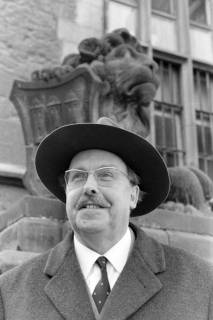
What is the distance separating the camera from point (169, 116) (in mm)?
8438

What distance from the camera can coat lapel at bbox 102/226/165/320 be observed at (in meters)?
1.82

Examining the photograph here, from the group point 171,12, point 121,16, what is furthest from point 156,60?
point 171,12

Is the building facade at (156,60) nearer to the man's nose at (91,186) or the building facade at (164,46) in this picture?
the building facade at (164,46)

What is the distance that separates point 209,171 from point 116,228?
252 inches

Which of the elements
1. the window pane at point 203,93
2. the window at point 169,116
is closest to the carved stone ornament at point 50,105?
the window at point 169,116

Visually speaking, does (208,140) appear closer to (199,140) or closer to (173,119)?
(199,140)

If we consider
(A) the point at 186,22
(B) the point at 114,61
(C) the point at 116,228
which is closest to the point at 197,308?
(C) the point at 116,228

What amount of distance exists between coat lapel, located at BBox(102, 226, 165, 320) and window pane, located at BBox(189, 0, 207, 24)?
26.0ft

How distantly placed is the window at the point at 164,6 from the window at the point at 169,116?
1.06m

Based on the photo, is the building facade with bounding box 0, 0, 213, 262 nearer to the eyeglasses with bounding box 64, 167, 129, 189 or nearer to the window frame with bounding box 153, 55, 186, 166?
the window frame with bounding box 153, 55, 186, 166

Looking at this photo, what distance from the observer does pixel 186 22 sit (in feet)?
29.4

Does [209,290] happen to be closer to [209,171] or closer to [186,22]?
[209,171]

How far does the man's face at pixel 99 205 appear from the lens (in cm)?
197

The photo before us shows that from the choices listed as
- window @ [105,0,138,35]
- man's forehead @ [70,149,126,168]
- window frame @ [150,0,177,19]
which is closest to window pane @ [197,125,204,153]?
window @ [105,0,138,35]
